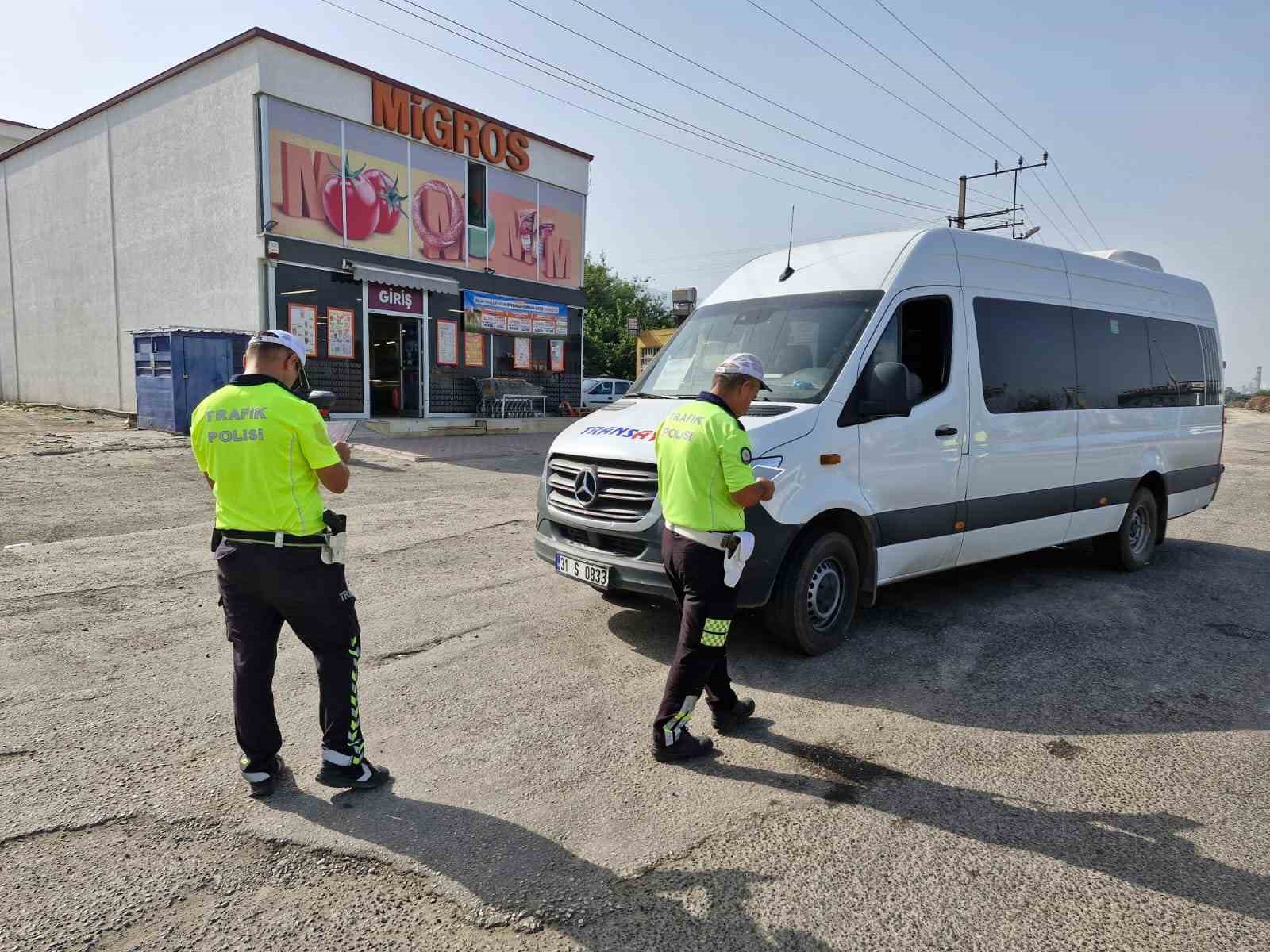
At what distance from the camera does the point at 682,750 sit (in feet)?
12.0

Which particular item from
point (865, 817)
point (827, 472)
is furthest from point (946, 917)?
point (827, 472)

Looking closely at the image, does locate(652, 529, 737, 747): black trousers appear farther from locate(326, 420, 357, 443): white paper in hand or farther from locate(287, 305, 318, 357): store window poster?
locate(287, 305, 318, 357): store window poster

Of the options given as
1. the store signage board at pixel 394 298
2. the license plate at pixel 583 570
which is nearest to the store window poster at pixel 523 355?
the store signage board at pixel 394 298

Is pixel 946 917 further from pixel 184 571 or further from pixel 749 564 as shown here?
pixel 184 571

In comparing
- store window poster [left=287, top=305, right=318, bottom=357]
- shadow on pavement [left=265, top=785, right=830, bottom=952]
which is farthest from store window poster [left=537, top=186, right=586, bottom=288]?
shadow on pavement [left=265, top=785, right=830, bottom=952]

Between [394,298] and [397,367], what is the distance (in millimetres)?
1917

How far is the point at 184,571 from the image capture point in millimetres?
6664

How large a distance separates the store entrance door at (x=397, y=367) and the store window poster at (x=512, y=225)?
2.58m

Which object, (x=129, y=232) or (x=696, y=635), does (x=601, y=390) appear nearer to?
(x=129, y=232)

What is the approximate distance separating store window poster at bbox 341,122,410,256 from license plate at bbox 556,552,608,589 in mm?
14646

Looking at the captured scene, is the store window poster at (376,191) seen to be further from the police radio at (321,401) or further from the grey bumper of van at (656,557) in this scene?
the police radio at (321,401)

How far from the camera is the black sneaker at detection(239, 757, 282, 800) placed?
3.29 meters

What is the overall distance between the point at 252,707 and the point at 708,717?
216 centimetres

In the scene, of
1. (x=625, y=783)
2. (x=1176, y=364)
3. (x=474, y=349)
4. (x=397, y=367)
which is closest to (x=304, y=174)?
(x=397, y=367)
